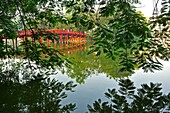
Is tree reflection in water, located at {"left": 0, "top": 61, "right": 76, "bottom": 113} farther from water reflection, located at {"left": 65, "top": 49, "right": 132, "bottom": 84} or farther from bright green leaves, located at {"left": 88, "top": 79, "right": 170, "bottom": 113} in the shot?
water reflection, located at {"left": 65, "top": 49, "right": 132, "bottom": 84}

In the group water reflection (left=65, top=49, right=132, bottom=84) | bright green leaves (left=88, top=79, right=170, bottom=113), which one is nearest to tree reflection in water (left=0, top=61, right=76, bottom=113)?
bright green leaves (left=88, top=79, right=170, bottom=113)

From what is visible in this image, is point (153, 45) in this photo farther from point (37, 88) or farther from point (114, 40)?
point (37, 88)

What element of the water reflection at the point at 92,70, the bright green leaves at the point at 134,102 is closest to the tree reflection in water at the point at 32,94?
the bright green leaves at the point at 134,102

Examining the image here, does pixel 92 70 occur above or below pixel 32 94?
below

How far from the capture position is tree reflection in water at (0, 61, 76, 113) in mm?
2531

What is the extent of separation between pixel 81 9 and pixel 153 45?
2.15ft

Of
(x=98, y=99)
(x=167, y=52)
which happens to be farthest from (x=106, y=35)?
(x=98, y=99)

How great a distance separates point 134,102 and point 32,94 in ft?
3.45

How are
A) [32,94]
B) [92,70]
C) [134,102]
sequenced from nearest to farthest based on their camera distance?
[134,102] < [32,94] < [92,70]

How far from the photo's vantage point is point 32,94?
3.04 m

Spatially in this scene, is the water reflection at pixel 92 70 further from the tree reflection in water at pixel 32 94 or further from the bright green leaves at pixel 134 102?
the bright green leaves at pixel 134 102

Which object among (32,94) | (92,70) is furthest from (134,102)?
(92,70)

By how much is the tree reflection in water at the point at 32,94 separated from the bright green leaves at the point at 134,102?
0.92 ft

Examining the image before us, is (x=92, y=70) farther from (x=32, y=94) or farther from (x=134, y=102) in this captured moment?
(x=134, y=102)
